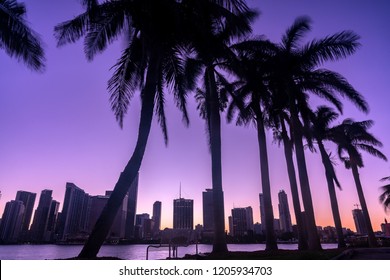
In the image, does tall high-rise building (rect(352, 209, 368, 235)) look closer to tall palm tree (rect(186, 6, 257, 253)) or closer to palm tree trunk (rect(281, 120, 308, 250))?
palm tree trunk (rect(281, 120, 308, 250))

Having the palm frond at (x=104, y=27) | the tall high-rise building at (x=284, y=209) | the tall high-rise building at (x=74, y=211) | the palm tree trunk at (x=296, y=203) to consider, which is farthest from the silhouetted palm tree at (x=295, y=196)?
the tall high-rise building at (x=74, y=211)

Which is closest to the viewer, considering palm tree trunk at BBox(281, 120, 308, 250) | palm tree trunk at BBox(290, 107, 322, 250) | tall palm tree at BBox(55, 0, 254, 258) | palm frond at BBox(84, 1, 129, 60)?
tall palm tree at BBox(55, 0, 254, 258)

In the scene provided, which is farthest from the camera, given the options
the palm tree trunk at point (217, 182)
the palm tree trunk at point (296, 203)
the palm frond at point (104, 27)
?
the palm tree trunk at point (296, 203)

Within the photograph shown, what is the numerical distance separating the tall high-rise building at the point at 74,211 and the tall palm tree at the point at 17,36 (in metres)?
33.8

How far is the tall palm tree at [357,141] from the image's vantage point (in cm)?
1838

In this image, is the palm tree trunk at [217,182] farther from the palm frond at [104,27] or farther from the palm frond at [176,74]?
the palm frond at [104,27]

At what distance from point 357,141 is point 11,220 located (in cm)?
2757

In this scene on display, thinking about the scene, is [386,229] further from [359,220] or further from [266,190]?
[266,190]

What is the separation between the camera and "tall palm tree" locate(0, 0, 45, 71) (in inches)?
320

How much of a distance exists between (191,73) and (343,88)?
766cm

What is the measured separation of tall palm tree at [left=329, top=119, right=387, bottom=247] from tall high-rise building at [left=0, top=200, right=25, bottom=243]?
2341 centimetres

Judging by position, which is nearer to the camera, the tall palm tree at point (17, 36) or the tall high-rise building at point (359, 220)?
the tall palm tree at point (17, 36)

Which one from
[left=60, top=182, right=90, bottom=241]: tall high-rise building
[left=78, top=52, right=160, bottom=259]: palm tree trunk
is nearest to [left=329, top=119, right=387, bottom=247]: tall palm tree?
[left=78, top=52, right=160, bottom=259]: palm tree trunk
